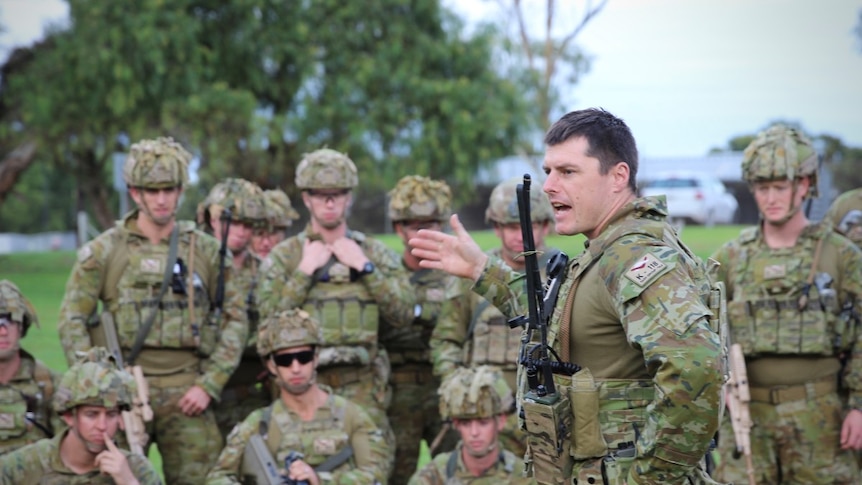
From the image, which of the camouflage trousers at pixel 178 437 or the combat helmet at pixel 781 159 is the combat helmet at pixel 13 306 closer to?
the camouflage trousers at pixel 178 437

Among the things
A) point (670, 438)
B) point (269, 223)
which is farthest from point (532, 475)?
point (269, 223)

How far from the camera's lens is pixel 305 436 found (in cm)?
705

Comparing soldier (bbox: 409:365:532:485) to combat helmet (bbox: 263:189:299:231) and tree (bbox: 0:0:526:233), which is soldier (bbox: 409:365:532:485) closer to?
combat helmet (bbox: 263:189:299:231)

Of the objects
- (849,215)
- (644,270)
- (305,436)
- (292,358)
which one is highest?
(849,215)

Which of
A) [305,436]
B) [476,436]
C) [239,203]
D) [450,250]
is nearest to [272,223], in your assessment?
[239,203]

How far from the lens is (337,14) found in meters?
21.0

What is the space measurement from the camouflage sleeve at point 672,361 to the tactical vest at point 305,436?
3.46m

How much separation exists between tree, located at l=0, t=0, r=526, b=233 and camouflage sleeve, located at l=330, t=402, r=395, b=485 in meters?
13.4

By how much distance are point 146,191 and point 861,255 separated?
4516 mm

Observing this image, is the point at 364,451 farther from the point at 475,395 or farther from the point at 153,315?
the point at 153,315

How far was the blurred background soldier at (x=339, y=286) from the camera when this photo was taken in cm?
769

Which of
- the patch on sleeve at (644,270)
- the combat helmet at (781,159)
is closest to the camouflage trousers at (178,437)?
the combat helmet at (781,159)

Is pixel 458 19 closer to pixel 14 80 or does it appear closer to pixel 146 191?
pixel 14 80

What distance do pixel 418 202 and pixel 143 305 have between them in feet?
6.79
